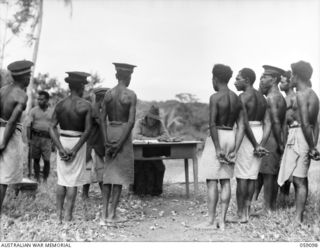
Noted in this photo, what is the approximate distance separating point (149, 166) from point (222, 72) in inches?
132

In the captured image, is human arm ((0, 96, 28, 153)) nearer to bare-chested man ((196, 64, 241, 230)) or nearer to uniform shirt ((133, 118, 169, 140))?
bare-chested man ((196, 64, 241, 230))

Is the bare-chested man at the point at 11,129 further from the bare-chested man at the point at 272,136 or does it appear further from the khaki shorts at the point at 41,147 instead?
the bare-chested man at the point at 272,136

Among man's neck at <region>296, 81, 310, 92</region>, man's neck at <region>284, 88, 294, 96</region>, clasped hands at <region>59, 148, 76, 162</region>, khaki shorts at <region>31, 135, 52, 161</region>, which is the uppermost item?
man's neck at <region>296, 81, 310, 92</region>

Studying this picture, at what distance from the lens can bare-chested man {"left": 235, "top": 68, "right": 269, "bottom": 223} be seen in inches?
224

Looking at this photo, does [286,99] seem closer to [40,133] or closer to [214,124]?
[214,124]

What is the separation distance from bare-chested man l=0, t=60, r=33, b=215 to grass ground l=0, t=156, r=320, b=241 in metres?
0.58

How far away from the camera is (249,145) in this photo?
573cm

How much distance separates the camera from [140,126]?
8273 mm

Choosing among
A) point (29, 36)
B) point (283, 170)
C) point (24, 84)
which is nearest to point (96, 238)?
point (24, 84)

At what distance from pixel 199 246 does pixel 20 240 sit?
1973 mm

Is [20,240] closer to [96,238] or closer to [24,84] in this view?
[96,238]

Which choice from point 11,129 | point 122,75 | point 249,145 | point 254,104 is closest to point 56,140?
point 11,129

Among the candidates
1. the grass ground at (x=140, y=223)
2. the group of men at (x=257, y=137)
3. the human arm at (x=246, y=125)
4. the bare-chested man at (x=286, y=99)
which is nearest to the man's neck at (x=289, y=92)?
the bare-chested man at (x=286, y=99)

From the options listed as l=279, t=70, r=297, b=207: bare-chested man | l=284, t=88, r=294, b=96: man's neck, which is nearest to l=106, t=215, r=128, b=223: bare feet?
l=279, t=70, r=297, b=207: bare-chested man
